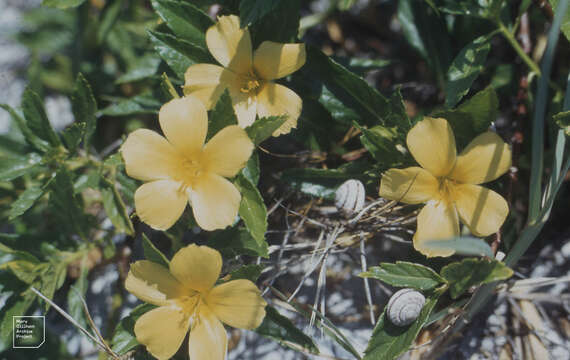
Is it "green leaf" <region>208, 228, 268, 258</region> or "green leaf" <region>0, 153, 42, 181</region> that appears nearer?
"green leaf" <region>208, 228, 268, 258</region>

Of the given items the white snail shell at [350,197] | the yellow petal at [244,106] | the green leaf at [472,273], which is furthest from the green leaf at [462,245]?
the yellow petal at [244,106]

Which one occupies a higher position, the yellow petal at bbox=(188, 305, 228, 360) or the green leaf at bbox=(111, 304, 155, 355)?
the yellow petal at bbox=(188, 305, 228, 360)

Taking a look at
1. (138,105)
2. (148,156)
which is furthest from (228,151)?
(138,105)

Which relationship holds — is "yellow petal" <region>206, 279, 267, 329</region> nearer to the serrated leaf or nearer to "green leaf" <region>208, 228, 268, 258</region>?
"green leaf" <region>208, 228, 268, 258</region>

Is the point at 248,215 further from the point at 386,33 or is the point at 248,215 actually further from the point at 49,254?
the point at 386,33

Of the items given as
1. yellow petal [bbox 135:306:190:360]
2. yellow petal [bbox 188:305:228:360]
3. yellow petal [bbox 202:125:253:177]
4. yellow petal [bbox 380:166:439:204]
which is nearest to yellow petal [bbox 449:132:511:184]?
yellow petal [bbox 380:166:439:204]

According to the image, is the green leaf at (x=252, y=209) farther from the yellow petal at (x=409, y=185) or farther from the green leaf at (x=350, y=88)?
the green leaf at (x=350, y=88)

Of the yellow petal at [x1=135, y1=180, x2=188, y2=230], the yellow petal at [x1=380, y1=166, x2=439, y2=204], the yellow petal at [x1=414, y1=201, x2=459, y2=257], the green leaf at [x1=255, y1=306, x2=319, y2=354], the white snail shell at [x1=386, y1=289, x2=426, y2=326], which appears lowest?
the green leaf at [x1=255, y1=306, x2=319, y2=354]
